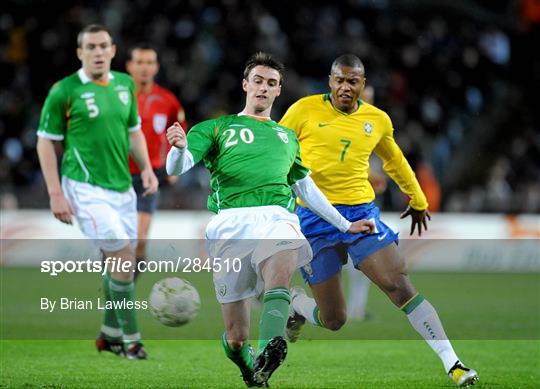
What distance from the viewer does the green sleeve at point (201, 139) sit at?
21.1 ft

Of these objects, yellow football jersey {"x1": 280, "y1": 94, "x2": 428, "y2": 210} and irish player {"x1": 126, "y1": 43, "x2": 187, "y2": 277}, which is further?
irish player {"x1": 126, "y1": 43, "x2": 187, "y2": 277}

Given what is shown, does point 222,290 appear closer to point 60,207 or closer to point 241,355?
point 241,355

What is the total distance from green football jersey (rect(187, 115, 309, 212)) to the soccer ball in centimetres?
70

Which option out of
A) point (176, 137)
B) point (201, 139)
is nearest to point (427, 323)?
point (201, 139)

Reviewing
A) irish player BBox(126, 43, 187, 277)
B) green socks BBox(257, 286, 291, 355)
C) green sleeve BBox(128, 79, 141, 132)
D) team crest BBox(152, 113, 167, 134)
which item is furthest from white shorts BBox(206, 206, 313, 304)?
team crest BBox(152, 113, 167, 134)

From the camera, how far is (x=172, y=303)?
7090mm

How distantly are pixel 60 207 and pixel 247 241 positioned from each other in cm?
203

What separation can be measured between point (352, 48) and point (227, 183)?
1442 centimetres

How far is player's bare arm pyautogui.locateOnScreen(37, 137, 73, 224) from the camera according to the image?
26.1 ft

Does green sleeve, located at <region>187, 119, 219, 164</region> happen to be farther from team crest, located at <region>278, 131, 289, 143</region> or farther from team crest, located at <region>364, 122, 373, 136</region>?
team crest, located at <region>364, 122, 373, 136</region>

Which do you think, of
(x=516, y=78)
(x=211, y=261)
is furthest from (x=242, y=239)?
(x=516, y=78)

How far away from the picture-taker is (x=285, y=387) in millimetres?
6762

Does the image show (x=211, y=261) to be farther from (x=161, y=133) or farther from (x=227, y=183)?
(x=161, y=133)

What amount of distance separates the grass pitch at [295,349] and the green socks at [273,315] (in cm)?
80
